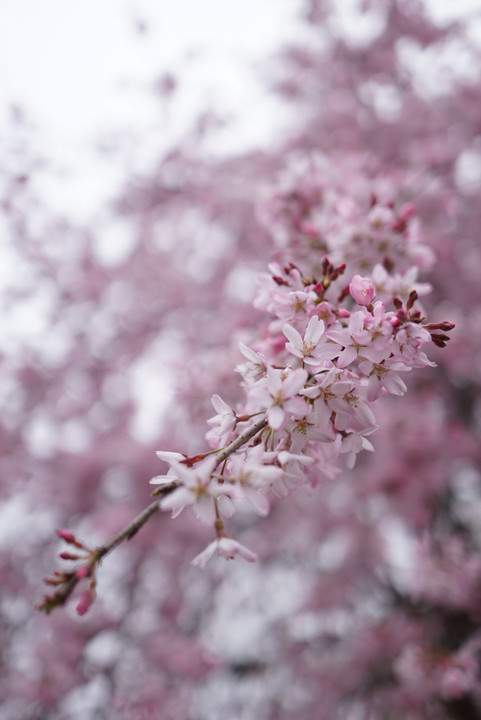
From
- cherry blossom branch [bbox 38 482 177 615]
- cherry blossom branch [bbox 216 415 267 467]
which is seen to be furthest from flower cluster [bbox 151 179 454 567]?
cherry blossom branch [bbox 38 482 177 615]

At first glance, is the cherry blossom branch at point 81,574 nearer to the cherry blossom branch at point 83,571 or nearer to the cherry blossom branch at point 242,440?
A: the cherry blossom branch at point 83,571

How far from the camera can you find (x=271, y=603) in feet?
19.5

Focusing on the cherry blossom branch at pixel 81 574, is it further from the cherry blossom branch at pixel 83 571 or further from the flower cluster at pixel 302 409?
the flower cluster at pixel 302 409

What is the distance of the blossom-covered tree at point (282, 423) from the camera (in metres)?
1.18

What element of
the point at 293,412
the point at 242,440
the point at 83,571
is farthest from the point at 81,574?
the point at 293,412

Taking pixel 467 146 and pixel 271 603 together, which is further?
pixel 271 603

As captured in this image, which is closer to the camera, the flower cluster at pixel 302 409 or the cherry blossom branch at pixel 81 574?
the cherry blossom branch at pixel 81 574

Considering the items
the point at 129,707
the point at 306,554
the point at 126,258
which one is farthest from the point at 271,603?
the point at 126,258

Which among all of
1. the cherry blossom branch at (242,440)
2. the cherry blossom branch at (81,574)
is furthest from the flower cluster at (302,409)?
the cherry blossom branch at (81,574)

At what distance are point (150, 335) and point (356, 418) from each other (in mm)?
5569

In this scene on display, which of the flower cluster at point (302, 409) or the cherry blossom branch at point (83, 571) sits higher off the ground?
Result: the flower cluster at point (302, 409)

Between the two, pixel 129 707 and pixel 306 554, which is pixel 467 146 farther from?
pixel 129 707

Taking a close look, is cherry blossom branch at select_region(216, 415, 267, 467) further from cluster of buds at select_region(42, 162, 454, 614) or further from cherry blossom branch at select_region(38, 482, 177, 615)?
cherry blossom branch at select_region(38, 482, 177, 615)

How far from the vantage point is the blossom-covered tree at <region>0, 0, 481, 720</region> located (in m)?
1.18
